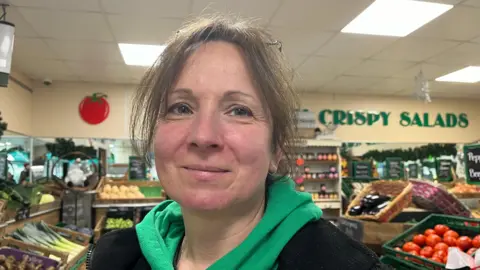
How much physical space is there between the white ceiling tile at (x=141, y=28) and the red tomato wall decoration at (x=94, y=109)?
8.60 feet

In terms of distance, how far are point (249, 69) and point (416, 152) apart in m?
7.73

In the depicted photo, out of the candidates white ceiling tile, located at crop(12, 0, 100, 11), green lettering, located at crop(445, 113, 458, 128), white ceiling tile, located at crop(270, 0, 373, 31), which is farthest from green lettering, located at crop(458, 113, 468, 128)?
white ceiling tile, located at crop(12, 0, 100, 11)

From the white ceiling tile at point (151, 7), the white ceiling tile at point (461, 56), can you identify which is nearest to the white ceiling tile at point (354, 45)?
the white ceiling tile at point (461, 56)

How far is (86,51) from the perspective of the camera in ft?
17.1

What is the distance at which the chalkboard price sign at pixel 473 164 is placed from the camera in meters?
2.50

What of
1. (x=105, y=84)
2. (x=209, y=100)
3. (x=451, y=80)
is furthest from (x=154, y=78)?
(x=451, y=80)

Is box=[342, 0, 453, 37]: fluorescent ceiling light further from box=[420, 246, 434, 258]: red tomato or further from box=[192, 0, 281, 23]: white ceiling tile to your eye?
box=[420, 246, 434, 258]: red tomato

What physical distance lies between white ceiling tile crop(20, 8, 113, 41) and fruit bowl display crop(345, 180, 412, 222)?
10.7 feet

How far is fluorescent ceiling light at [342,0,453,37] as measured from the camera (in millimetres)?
3784

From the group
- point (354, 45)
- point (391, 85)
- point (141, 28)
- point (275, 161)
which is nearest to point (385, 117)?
point (391, 85)

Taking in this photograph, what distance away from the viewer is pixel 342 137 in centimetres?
797

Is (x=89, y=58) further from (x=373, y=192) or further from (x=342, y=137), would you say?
(x=342, y=137)

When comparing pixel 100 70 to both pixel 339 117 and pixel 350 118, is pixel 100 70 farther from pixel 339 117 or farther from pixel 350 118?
pixel 350 118

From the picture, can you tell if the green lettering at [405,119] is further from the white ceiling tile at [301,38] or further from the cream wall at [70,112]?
the cream wall at [70,112]
